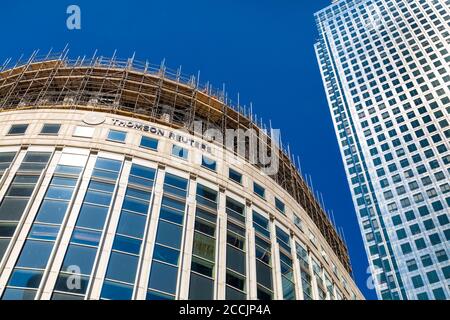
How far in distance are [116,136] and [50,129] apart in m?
4.31

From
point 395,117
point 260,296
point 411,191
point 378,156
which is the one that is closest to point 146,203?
point 260,296

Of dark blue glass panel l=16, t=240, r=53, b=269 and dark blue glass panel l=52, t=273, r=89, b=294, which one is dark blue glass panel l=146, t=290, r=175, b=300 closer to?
dark blue glass panel l=52, t=273, r=89, b=294

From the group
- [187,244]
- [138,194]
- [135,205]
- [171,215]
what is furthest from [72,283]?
[138,194]

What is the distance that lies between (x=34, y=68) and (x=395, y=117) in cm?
7578

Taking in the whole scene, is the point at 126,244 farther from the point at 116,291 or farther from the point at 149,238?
the point at 116,291

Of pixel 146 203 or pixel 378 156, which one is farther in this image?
pixel 378 156

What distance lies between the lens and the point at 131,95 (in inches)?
1511

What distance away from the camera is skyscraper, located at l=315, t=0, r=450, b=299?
76.2 metres

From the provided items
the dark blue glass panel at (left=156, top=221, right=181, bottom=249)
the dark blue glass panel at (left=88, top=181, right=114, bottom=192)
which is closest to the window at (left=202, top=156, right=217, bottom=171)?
the dark blue glass panel at (left=156, top=221, right=181, bottom=249)

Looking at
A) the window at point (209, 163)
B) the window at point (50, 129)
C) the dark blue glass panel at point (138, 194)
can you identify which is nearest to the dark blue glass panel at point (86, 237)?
the dark blue glass panel at point (138, 194)

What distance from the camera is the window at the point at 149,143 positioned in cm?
3231

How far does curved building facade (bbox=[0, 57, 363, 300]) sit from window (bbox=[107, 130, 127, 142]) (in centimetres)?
13

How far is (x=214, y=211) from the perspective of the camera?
98.0ft

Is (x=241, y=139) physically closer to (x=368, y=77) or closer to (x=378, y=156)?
(x=378, y=156)
